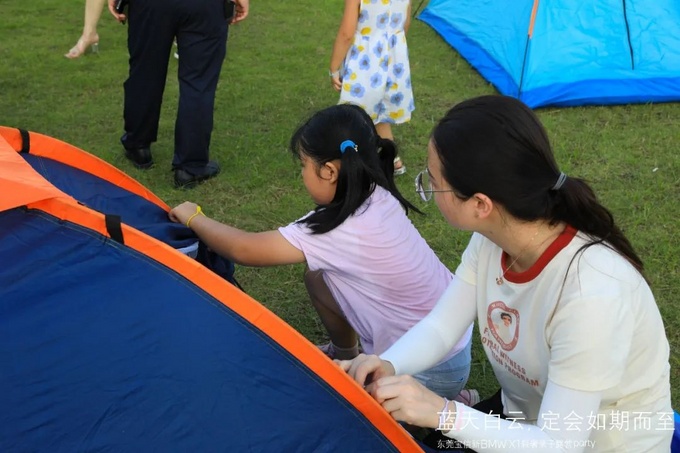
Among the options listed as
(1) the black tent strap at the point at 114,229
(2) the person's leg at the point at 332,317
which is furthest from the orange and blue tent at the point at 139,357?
(2) the person's leg at the point at 332,317

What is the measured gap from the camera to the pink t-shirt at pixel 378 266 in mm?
1819

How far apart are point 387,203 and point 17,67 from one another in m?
3.57

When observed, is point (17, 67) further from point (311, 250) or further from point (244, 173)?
point (311, 250)

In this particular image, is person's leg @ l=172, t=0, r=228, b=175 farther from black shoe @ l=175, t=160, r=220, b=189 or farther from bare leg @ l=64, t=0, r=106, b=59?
bare leg @ l=64, t=0, r=106, b=59

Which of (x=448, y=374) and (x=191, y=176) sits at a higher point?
(x=448, y=374)

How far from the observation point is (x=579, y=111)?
161 inches

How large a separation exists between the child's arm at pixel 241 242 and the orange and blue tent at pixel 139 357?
18.2 inches

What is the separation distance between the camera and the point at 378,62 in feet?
10.9

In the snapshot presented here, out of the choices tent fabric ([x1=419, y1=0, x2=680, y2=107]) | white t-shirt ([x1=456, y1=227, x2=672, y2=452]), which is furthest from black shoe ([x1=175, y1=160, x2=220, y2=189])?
white t-shirt ([x1=456, y1=227, x2=672, y2=452])

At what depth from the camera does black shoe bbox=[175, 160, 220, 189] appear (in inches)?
129

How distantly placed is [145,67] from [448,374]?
6.51 feet

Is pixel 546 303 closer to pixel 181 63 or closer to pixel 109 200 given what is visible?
pixel 109 200

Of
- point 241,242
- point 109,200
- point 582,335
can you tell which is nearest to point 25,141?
point 109,200

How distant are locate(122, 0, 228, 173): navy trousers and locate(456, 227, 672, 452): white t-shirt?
195cm
